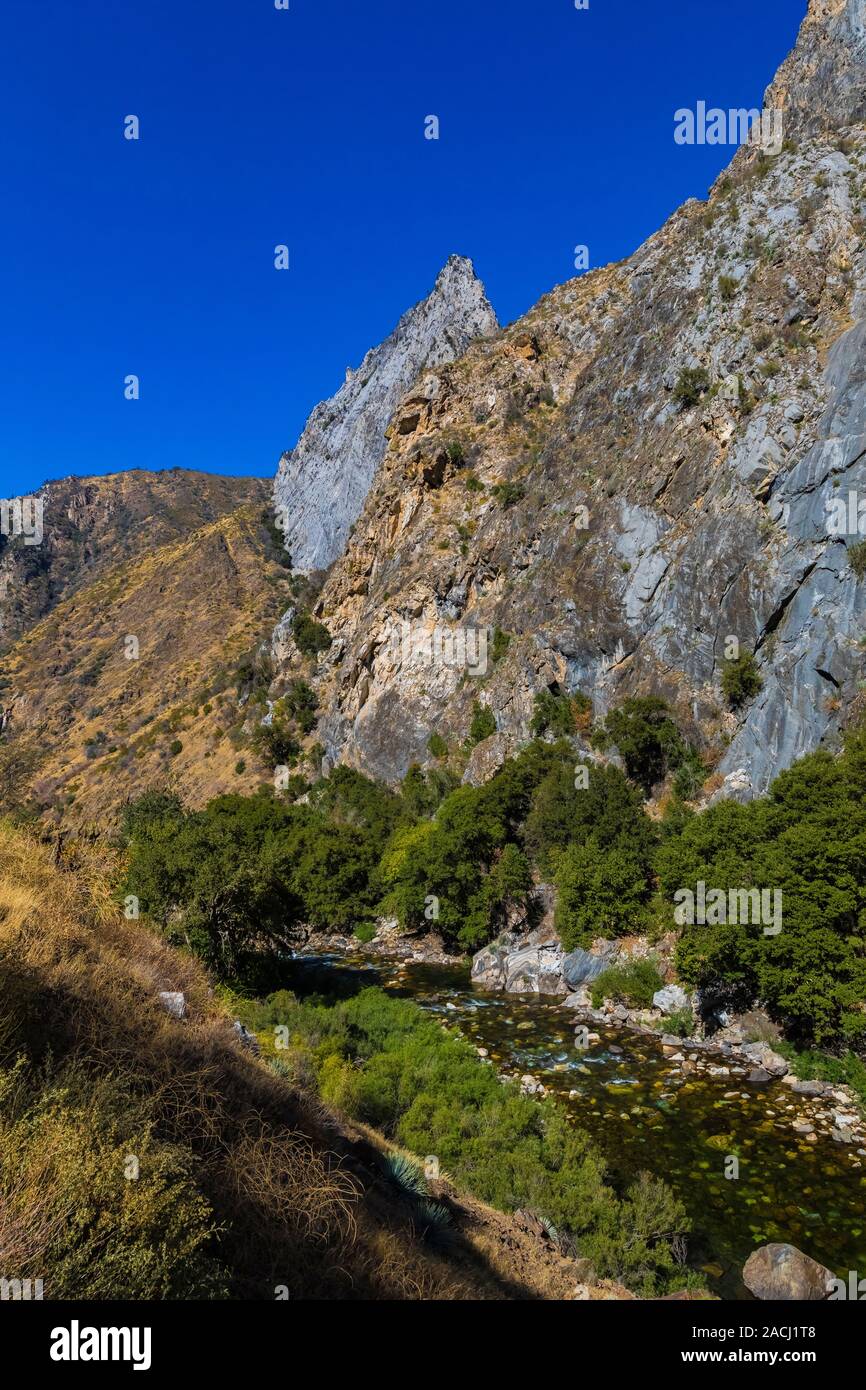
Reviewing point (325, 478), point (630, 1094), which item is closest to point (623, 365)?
point (630, 1094)

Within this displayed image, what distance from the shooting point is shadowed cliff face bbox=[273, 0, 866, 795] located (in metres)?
31.5

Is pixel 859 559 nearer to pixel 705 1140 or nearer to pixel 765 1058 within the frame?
pixel 765 1058

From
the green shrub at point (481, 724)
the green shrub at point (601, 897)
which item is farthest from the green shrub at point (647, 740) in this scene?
the green shrub at point (481, 724)

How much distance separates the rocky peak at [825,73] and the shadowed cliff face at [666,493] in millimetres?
201

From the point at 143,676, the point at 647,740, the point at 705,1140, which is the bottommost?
the point at 705,1140

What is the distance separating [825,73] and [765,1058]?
65220mm

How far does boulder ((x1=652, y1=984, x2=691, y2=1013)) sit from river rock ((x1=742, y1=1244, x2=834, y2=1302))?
11.3 m

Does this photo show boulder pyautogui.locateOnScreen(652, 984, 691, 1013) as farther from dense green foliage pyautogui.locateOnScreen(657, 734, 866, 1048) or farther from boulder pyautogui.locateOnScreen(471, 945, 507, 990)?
boulder pyautogui.locateOnScreen(471, 945, 507, 990)

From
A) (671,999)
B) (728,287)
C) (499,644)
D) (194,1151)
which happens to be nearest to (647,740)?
(671,999)

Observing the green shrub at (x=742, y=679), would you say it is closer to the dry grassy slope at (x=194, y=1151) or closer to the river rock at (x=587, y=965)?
the river rock at (x=587, y=965)

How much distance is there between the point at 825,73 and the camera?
4850cm

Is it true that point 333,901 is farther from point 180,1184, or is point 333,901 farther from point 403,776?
point 180,1184

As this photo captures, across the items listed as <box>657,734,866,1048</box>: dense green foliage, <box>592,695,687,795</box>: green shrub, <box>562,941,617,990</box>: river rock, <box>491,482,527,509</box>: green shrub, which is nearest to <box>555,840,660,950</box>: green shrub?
<box>562,941,617,990</box>: river rock

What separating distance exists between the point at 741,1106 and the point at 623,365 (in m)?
A: 51.9
